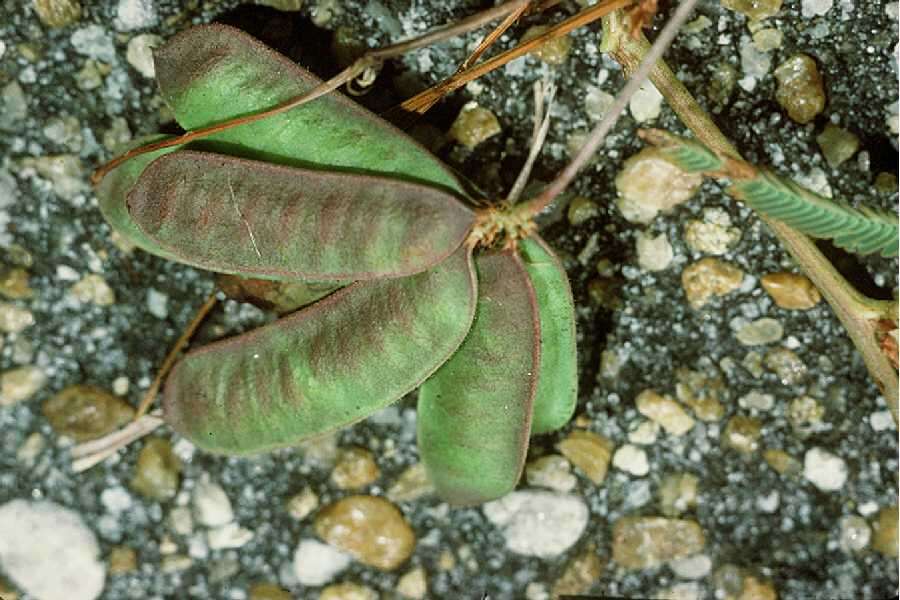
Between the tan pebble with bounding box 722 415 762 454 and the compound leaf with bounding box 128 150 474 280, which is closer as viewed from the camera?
the compound leaf with bounding box 128 150 474 280

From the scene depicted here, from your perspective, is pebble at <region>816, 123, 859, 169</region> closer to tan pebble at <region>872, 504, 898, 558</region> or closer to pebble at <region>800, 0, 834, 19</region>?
pebble at <region>800, 0, 834, 19</region>

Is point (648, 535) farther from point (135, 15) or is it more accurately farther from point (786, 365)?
point (135, 15)

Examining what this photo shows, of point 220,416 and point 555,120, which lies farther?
point 555,120

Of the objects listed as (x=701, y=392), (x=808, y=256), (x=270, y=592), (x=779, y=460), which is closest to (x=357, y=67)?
(x=808, y=256)

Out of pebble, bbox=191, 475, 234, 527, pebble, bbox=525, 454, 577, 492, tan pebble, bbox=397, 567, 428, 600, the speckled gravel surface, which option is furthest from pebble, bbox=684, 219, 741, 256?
pebble, bbox=191, 475, 234, 527

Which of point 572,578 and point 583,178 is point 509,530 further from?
point 583,178

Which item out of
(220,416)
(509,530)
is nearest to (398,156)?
(220,416)

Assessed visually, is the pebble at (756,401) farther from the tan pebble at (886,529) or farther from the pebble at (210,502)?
the pebble at (210,502)
